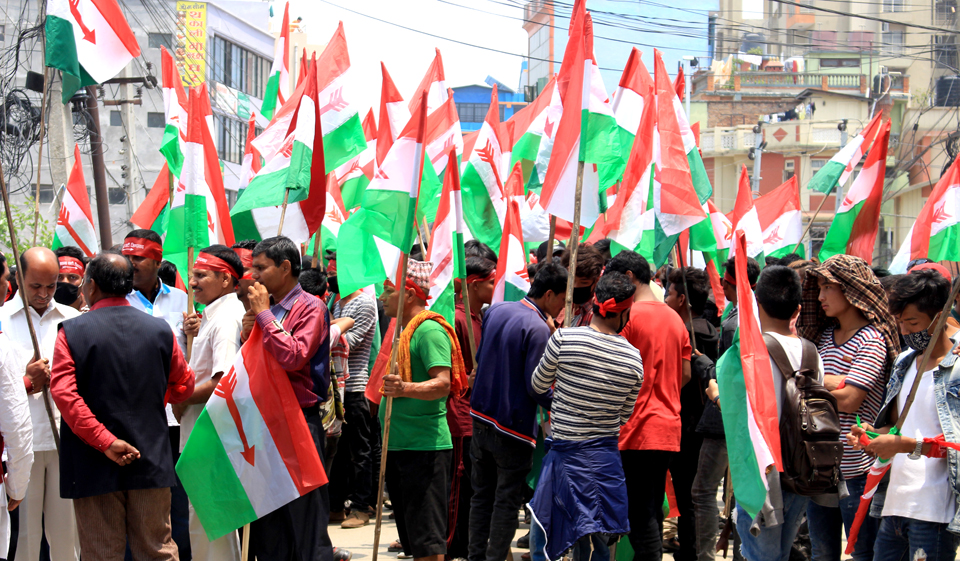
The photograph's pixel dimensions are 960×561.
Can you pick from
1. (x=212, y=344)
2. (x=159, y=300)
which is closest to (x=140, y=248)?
(x=159, y=300)

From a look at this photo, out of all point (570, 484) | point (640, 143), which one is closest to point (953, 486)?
point (570, 484)

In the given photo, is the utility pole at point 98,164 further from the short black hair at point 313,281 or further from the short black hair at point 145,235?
the short black hair at point 313,281

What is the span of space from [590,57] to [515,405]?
2336mm

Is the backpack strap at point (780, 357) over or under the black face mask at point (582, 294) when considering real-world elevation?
under

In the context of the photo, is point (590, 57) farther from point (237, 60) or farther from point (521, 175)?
point (237, 60)

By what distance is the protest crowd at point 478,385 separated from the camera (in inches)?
167

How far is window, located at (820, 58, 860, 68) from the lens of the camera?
50744 mm

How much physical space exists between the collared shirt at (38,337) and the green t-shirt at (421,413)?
1.93 meters

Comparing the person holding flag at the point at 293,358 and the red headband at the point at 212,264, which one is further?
the red headband at the point at 212,264

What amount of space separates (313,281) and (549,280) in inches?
72.6

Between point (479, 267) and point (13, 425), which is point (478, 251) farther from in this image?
point (13, 425)

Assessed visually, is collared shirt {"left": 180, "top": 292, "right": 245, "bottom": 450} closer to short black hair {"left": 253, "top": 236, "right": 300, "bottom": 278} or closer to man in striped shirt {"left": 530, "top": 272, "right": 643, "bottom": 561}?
short black hair {"left": 253, "top": 236, "right": 300, "bottom": 278}

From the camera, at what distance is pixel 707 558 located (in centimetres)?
596

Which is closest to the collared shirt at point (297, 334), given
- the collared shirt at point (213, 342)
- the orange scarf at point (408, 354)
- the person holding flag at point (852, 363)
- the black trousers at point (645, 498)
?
the collared shirt at point (213, 342)
